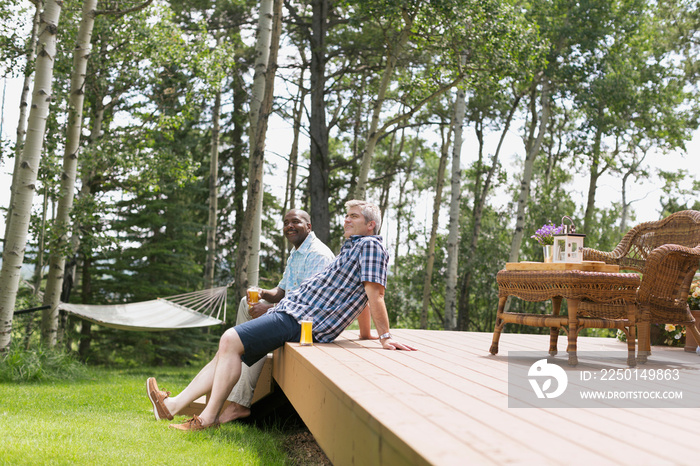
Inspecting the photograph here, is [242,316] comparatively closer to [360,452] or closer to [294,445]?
[294,445]

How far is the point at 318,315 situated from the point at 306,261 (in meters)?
0.75

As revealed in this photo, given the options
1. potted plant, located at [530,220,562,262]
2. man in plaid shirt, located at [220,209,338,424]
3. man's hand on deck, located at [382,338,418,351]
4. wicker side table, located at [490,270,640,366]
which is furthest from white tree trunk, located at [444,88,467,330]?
man's hand on deck, located at [382,338,418,351]

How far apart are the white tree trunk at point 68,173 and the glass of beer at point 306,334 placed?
16.6 feet

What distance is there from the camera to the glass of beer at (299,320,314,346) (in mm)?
2967

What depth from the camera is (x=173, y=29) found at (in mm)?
9320

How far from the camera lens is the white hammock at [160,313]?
23.4ft

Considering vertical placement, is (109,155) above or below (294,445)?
above

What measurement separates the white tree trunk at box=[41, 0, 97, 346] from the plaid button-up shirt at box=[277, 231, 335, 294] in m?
4.27

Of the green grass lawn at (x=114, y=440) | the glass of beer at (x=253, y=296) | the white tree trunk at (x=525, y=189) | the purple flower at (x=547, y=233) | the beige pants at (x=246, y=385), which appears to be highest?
the white tree trunk at (x=525, y=189)

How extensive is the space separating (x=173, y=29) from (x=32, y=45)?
6.80ft

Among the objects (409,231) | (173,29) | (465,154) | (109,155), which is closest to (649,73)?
(465,154)

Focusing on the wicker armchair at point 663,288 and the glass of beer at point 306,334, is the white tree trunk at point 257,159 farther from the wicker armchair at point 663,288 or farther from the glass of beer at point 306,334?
the wicker armchair at point 663,288

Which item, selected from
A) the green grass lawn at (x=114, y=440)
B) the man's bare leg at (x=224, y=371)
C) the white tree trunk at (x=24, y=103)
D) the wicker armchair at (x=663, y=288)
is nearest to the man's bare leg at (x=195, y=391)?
the green grass lawn at (x=114, y=440)

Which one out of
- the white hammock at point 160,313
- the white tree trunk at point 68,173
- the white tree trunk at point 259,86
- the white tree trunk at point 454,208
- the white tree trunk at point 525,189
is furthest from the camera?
the white tree trunk at point 454,208
